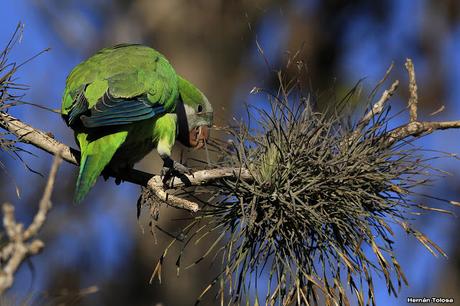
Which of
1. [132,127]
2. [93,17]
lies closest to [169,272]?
[93,17]

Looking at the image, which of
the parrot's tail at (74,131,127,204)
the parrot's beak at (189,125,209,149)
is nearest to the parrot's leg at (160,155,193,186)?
the parrot's tail at (74,131,127,204)

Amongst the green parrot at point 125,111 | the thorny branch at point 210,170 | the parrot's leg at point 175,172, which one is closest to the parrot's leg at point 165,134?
the green parrot at point 125,111

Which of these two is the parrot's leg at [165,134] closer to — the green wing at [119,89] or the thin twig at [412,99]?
the green wing at [119,89]

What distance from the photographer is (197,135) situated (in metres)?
5.31

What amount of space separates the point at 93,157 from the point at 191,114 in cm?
140

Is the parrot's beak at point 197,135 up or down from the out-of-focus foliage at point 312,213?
up

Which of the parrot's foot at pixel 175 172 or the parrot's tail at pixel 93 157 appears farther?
the parrot's tail at pixel 93 157

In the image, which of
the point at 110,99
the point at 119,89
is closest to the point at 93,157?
the point at 110,99

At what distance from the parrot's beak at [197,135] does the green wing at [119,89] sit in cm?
38

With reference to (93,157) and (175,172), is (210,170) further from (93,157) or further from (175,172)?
(93,157)

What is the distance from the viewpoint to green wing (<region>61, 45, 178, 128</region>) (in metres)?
4.27

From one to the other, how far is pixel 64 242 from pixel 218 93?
3475 mm

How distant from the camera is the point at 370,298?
3.43m

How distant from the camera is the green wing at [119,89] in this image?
168 inches
